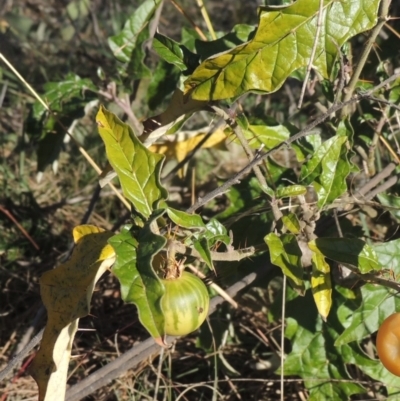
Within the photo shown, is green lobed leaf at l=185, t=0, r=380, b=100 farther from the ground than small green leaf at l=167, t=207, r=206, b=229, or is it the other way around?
green lobed leaf at l=185, t=0, r=380, b=100

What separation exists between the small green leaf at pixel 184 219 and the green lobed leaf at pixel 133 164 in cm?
3

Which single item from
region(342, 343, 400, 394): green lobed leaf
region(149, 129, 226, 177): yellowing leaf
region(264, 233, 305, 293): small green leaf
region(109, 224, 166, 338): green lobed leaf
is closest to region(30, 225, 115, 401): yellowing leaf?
region(109, 224, 166, 338): green lobed leaf

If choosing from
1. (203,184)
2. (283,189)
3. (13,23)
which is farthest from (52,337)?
(13,23)

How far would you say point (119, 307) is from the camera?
6.76 feet

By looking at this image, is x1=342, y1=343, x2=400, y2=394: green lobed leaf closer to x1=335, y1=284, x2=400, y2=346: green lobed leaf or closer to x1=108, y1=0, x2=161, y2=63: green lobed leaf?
x1=335, y1=284, x2=400, y2=346: green lobed leaf

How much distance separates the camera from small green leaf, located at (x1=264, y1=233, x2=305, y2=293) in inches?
49.7

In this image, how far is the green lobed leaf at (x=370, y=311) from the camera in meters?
1.38

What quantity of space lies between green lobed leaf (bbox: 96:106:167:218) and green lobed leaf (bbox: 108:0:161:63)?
615 millimetres

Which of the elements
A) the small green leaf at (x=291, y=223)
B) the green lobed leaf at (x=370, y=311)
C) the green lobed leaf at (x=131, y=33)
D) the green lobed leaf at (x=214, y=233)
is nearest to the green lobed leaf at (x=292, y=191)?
the small green leaf at (x=291, y=223)

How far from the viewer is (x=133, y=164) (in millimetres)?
1219

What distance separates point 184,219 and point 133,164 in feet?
0.44

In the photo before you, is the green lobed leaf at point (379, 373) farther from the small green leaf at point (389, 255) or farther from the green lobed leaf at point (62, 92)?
the green lobed leaf at point (62, 92)

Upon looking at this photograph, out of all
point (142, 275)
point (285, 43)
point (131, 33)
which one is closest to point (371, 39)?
point (285, 43)

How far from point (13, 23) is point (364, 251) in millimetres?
2629
